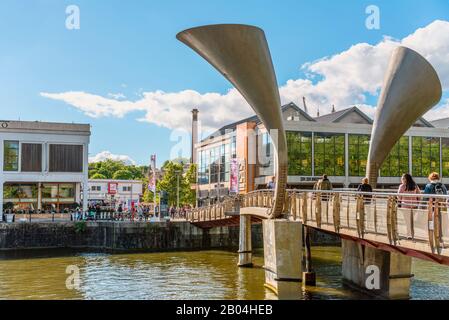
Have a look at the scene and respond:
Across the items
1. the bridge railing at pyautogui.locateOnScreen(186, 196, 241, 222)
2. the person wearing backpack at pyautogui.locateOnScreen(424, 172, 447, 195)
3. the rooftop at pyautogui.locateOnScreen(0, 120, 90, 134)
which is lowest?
the bridge railing at pyautogui.locateOnScreen(186, 196, 241, 222)

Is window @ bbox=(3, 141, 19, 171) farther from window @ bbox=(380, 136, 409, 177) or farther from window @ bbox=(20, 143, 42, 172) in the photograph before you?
window @ bbox=(380, 136, 409, 177)

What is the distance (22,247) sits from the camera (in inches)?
1710

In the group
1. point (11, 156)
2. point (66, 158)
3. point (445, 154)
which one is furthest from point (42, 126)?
point (445, 154)

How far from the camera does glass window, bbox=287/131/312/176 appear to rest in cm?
6009

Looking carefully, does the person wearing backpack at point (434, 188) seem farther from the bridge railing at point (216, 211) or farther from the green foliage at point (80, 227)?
the green foliage at point (80, 227)

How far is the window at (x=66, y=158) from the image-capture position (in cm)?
5547

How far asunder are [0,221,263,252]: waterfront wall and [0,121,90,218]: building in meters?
11.0

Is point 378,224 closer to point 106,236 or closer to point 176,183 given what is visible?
point 106,236

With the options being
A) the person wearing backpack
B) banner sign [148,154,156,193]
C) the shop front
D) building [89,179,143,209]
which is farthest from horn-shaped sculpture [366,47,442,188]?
building [89,179,143,209]

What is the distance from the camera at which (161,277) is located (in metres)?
28.0

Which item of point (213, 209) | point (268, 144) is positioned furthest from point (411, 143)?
point (213, 209)
